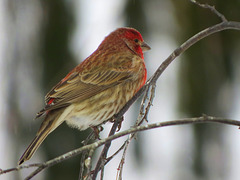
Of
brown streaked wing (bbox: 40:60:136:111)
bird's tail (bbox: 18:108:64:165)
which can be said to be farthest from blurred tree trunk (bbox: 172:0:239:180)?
bird's tail (bbox: 18:108:64:165)

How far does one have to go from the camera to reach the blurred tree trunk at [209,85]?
773 centimetres

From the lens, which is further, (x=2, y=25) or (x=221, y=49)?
(x=2, y=25)

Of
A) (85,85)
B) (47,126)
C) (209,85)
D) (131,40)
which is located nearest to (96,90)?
(85,85)

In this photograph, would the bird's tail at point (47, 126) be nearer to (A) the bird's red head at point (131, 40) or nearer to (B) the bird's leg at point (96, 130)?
(B) the bird's leg at point (96, 130)

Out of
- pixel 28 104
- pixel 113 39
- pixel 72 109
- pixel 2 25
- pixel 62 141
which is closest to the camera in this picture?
pixel 72 109

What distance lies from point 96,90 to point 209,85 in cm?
253

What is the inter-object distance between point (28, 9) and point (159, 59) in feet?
8.61

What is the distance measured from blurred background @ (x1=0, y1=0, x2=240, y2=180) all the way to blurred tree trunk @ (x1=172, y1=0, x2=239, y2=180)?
0.02m

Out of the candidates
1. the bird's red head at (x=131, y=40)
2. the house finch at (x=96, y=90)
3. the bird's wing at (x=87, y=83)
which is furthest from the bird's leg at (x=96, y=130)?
the bird's red head at (x=131, y=40)

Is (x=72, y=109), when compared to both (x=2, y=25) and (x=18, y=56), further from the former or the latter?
(x=2, y=25)

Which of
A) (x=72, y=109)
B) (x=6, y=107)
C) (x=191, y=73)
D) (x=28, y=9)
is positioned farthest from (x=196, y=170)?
(x=28, y=9)

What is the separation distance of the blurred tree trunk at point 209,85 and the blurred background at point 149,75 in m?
0.02

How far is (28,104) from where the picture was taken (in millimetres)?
8211

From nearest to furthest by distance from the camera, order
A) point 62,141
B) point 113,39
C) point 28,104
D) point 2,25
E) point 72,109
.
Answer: point 72,109, point 113,39, point 62,141, point 28,104, point 2,25
